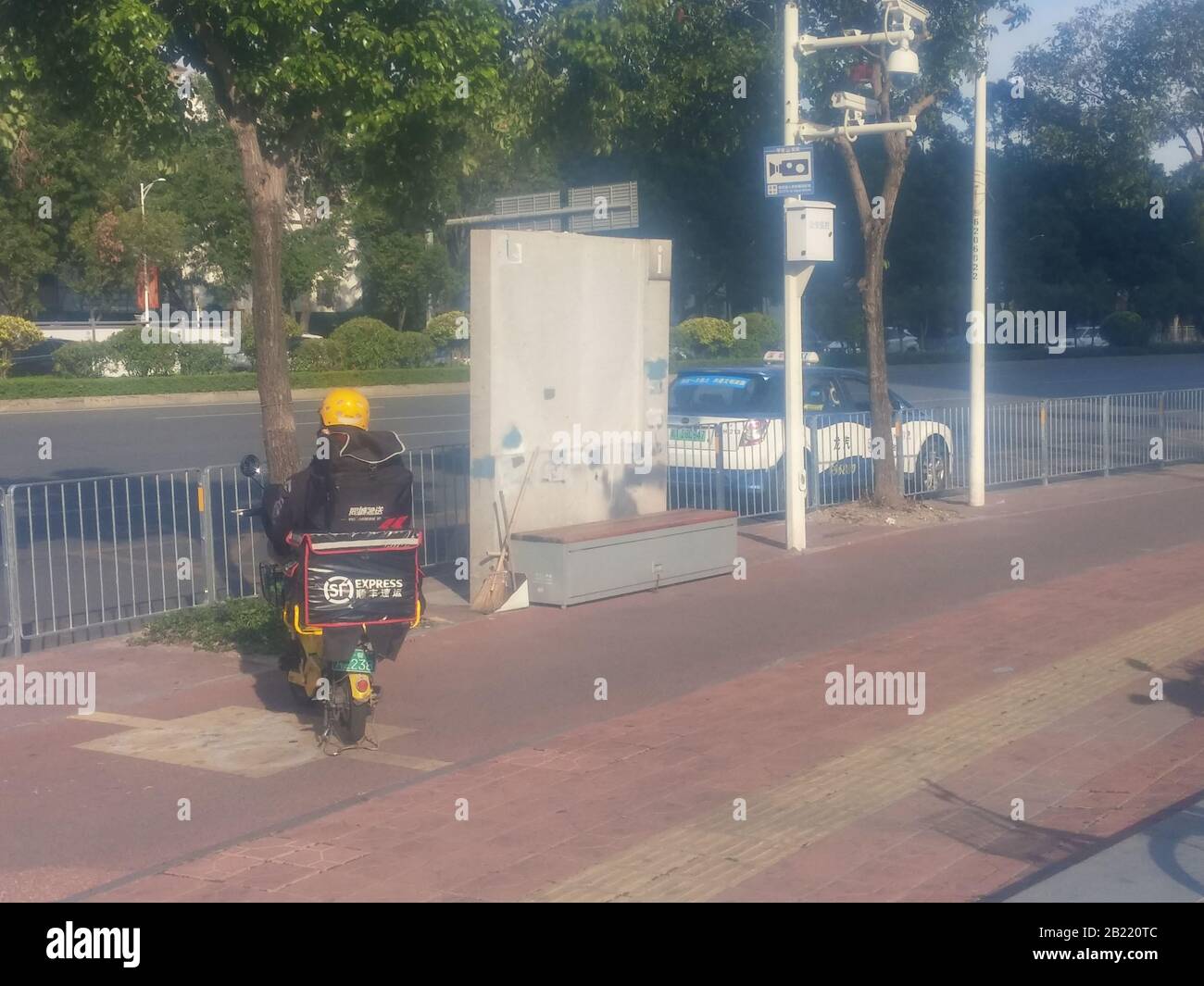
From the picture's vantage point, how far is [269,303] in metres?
10.0

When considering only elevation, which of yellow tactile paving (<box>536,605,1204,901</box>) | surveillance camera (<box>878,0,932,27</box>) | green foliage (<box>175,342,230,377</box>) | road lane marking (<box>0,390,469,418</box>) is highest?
surveillance camera (<box>878,0,932,27</box>)

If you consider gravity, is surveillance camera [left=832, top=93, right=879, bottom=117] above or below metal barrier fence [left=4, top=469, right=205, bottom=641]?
above

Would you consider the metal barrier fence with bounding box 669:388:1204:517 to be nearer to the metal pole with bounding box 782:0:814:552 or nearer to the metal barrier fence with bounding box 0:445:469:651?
the metal pole with bounding box 782:0:814:552

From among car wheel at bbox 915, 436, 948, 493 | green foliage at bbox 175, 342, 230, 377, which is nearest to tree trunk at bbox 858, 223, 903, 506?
car wheel at bbox 915, 436, 948, 493

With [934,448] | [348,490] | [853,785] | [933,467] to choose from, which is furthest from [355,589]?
[934,448]

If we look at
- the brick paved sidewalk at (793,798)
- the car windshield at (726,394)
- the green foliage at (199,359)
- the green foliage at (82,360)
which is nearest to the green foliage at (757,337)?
the green foliage at (199,359)

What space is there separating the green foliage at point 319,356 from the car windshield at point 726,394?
24.6 m

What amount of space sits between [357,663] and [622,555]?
14.2 feet

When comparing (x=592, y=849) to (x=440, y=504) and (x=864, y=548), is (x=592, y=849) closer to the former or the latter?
(x=864, y=548)

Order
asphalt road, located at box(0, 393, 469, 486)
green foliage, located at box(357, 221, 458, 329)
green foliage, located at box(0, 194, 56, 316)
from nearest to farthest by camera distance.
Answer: asphalt road, located at box(0, 393, 469, 486) → green foliage, located at box(0, 194, 56, 316) → green foliage, located at box(357, 221, 458, 329)

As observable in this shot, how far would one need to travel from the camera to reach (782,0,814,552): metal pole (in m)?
13.0

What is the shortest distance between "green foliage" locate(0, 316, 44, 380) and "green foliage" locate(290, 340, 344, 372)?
6.82 meters

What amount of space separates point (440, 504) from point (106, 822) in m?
9.95

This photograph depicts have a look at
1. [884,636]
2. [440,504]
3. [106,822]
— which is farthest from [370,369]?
[106,822]
